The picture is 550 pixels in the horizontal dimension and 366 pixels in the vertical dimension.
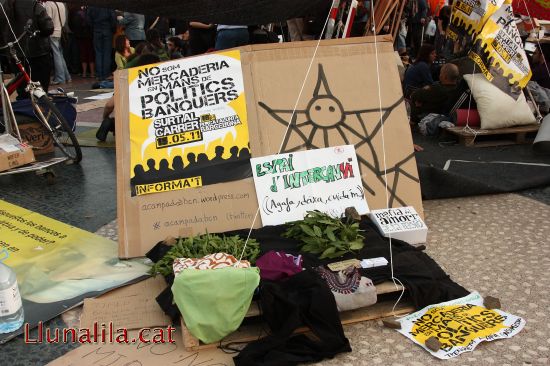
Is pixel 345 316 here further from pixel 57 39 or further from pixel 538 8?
pixel 57 39

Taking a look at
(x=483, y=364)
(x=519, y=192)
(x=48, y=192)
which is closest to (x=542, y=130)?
(x=519, y=192)

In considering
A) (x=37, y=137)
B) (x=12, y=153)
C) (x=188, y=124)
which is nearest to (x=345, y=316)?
(x=188, y=124)

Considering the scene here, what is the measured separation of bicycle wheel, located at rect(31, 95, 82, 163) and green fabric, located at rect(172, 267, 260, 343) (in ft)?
11.2

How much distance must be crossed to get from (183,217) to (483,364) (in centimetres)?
200

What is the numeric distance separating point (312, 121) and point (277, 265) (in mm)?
1267

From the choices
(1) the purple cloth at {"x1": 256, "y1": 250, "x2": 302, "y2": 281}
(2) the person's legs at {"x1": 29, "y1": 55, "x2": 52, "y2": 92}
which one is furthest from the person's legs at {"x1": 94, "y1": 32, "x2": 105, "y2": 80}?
(1) the purple cloth at {"x1": 256, "y1": 250, "x2": 302, "y2": 281}

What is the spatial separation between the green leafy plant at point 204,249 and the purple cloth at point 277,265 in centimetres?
9

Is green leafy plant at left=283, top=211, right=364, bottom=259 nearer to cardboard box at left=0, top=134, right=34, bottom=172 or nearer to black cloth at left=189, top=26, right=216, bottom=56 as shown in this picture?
cardboard box at left=0, top=134, right=34, bottom=172

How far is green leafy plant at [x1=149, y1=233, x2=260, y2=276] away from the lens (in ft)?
10.5

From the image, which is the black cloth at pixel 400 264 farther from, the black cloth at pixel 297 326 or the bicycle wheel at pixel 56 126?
the bicycle wheel at pixel 56 126

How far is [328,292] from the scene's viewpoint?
274cm

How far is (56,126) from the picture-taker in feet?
18.8

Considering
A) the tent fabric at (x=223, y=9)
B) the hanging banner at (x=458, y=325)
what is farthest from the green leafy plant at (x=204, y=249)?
the tent fabric at (x=223, y=9)

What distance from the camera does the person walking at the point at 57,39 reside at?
1094 centimetres
